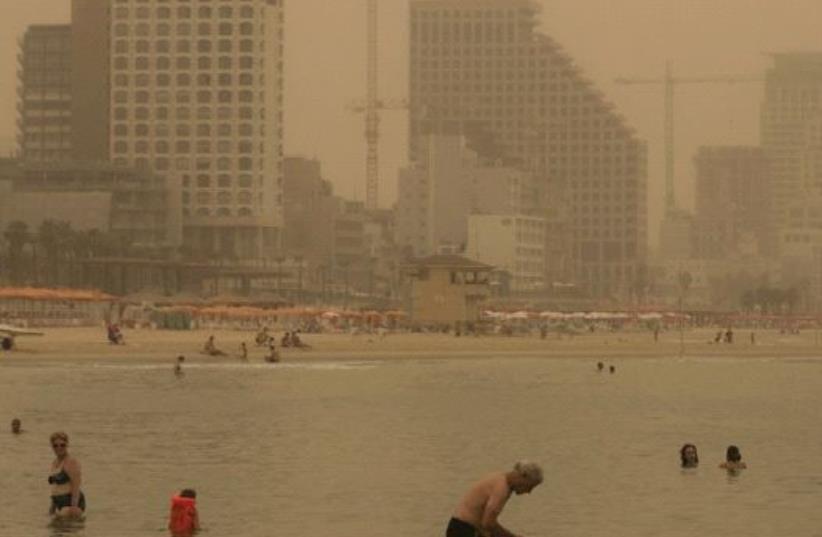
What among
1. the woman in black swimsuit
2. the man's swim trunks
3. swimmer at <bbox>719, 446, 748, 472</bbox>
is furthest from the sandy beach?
the man's swim trunks

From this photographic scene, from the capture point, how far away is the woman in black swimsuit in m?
34.6

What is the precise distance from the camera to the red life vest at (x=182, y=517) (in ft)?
122

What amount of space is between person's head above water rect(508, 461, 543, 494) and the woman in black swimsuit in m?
9.61

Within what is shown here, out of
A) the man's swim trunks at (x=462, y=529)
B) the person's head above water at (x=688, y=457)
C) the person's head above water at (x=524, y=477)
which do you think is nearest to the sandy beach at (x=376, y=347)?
the person's head above water at (x=688, y=457)

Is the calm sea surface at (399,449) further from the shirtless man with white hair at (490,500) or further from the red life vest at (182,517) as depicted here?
the shirtless man with white hair at (490,500)

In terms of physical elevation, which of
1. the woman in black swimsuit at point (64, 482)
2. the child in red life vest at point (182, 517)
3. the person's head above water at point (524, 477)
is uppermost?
the person's head above water at point (524, 477)

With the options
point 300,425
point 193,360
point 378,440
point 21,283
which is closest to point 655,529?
point 378,440

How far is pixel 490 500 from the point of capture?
2709 cm

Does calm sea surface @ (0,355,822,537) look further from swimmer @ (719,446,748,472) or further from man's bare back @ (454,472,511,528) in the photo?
man's bare back @ (454,472,511,528)

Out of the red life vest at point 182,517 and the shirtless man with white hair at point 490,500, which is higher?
the shirtless man with white hair at point 490,500

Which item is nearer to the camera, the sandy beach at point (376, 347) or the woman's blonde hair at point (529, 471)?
the woman's blonde hair at point (529, 471)

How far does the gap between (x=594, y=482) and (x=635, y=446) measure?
10.2m

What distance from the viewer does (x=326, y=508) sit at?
41.6 m

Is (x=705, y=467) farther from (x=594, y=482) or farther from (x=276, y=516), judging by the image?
(x=276, y=516)
